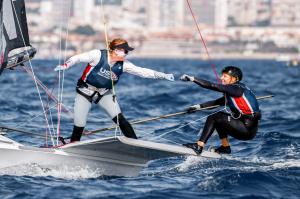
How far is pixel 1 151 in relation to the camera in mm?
10555

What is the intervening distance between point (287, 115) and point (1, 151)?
10.1 m

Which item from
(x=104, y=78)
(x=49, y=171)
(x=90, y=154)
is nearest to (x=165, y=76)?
(x=104, y=78)

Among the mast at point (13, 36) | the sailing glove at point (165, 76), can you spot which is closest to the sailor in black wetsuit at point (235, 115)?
the sailing glove at point (165, 76)

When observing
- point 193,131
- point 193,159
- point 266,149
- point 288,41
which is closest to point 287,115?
point 193,131

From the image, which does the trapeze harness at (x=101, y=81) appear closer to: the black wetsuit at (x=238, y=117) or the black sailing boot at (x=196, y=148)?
the black sailing boot at (x=196, y=148)

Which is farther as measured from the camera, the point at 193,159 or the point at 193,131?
the point at 193,131

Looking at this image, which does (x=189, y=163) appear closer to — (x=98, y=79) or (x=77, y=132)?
(x=77, y=132)

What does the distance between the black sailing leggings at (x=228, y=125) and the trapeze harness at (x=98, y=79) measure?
1.21 metres

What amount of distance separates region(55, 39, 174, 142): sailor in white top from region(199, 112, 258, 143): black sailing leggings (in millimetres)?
700

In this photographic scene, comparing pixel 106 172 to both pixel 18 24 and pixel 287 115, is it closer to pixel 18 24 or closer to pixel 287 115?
pixel 18 24

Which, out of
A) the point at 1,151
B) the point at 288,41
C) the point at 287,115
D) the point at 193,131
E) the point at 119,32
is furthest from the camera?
the point at 119,32

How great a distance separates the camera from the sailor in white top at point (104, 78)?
10.8 meters

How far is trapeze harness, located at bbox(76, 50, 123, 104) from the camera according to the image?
425 inches

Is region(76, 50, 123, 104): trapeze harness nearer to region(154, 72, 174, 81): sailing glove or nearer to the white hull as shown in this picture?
region(154, 72, 174, 81): sailing glove
